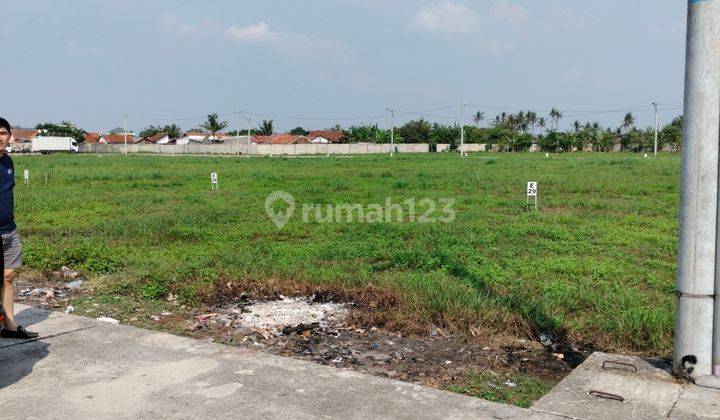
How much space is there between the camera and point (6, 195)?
525 cm

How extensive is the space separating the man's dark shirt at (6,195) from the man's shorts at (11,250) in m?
0.06

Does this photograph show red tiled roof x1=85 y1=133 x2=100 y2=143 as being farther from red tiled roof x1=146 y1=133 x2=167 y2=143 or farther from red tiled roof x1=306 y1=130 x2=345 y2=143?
red tiled roof x1=306 y1=130 x2=345 y2=143

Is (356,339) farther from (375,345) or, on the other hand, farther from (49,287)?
(49,287)

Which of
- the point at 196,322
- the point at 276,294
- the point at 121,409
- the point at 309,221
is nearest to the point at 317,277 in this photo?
the point at 276,294

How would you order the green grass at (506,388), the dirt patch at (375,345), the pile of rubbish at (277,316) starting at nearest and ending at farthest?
the green grass at (506,388), the dirt patch at (375,345), the pile of rubbish at (277,316)

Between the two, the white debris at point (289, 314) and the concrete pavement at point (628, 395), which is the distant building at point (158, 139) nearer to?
the white debris at point (289, 314)

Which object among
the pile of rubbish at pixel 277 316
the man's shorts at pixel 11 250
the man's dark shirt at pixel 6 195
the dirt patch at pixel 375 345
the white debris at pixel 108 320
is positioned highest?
the man's dark shirt at pixel 6 195

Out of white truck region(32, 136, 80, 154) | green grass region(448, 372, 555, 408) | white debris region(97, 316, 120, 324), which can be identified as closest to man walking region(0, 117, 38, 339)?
white debris region(97, 316, 120, 324)

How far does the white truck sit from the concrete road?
84466 millimetres

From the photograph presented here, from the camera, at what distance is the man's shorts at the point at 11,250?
530 centimetres

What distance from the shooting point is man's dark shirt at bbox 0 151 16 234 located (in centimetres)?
518

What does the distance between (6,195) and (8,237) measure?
349 mm

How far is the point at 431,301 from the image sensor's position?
238 inches

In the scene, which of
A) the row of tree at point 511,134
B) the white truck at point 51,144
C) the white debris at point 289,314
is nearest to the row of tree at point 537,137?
the row of tree at point 511,134
